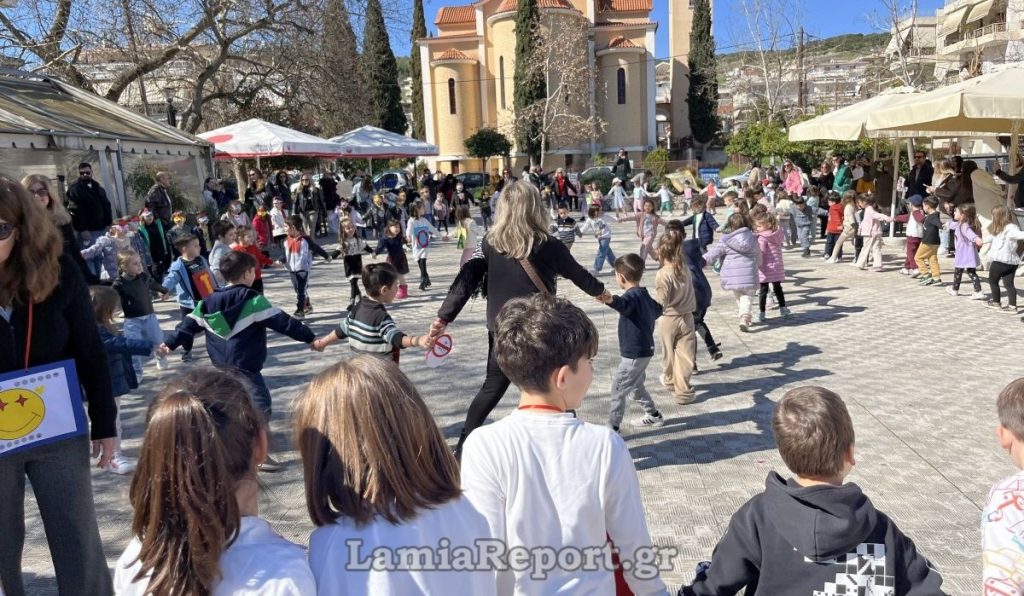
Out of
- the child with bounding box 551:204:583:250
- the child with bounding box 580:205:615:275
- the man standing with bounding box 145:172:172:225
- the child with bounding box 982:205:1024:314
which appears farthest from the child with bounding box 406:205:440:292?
the child with bounding box 982:205:1024:314

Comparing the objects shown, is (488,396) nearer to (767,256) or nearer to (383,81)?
(767,256)

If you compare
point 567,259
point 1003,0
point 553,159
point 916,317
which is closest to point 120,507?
point 567,259

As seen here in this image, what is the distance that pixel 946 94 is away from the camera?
10703mm

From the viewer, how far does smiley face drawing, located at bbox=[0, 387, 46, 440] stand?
2406mm

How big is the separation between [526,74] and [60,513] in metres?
40.7

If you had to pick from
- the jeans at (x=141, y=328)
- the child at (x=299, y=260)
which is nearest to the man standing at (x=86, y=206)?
the child at (x=299, y=260)

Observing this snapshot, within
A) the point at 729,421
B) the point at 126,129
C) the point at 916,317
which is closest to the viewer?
the point at 729,421

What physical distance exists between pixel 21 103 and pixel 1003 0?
54.9 metres

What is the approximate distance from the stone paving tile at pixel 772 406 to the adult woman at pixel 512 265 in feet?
3.71

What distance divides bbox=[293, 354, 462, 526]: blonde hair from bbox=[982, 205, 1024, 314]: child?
8941mm

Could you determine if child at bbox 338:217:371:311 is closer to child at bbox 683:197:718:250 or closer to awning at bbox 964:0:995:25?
child at bbox 683:197:718:250

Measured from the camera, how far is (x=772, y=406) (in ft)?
19.1

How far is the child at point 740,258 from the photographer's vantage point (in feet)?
26.5

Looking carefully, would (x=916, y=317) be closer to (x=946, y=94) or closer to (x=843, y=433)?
(x=946, y=94)
